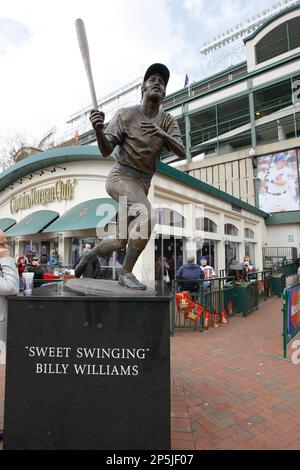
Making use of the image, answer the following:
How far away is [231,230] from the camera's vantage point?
1641 cm

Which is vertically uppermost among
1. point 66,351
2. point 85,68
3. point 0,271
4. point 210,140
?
point 210,140

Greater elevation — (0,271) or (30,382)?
(0,271)

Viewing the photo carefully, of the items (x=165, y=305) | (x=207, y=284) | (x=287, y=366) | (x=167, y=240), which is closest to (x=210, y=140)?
(x=167, y=240)

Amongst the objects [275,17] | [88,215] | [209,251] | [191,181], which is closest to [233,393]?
[88,215]

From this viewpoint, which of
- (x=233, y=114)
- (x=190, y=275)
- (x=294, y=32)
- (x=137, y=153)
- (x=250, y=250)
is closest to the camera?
(x=137, y=153)

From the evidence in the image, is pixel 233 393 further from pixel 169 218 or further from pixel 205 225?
pixel 205 225

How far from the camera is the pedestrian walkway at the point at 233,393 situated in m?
2.69

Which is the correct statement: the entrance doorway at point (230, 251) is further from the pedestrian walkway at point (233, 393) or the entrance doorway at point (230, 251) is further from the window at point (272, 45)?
the window at point (272, 45)

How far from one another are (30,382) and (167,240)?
9354 millimetres

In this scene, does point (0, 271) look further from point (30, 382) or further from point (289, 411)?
point (289, 411)

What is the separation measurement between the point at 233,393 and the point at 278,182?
20.9 m

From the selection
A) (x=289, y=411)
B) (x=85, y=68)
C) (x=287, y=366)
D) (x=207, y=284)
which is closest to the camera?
(x=85, y=68)

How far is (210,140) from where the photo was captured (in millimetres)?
28828

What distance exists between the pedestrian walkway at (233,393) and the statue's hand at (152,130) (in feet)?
8.87
